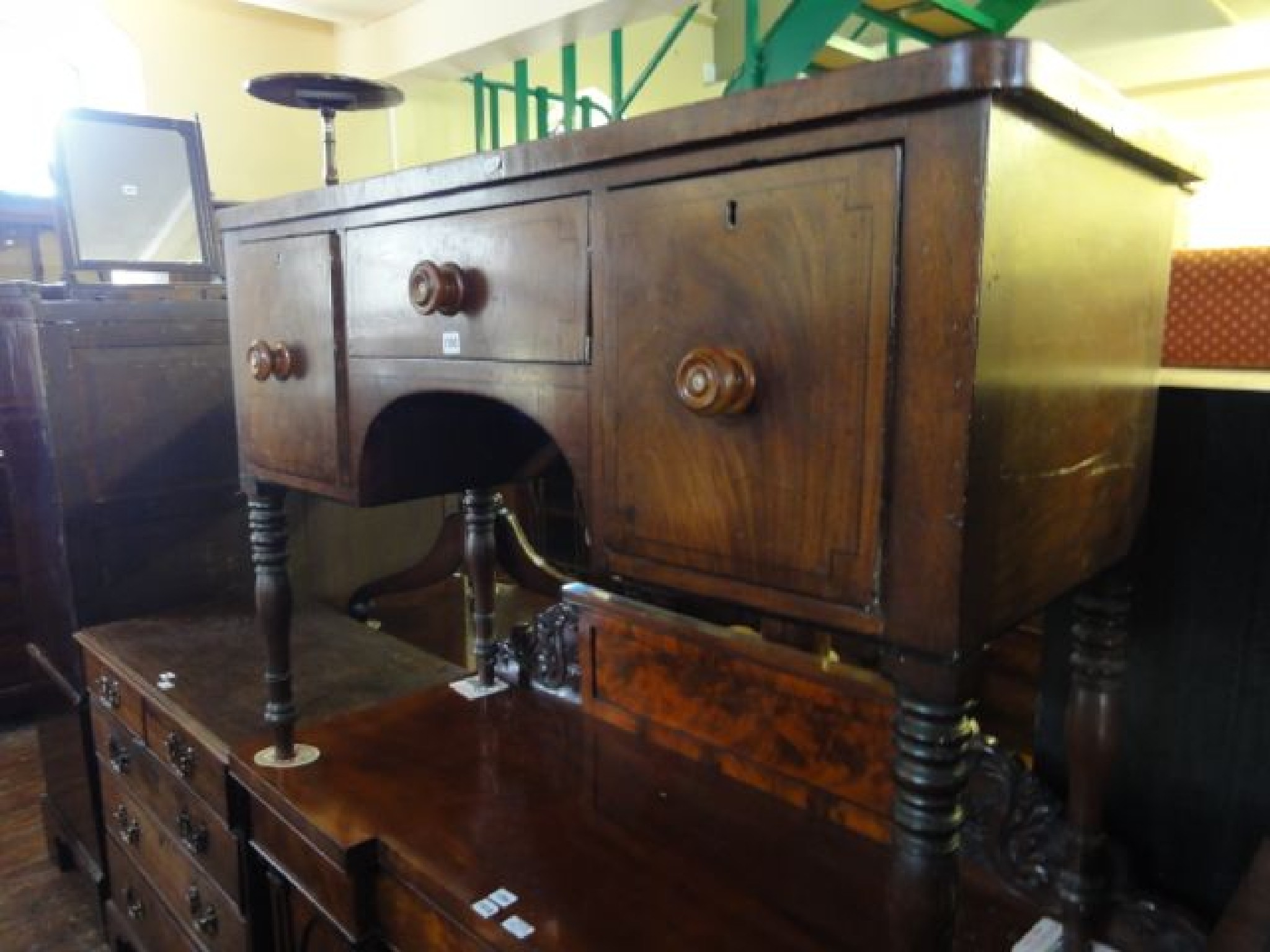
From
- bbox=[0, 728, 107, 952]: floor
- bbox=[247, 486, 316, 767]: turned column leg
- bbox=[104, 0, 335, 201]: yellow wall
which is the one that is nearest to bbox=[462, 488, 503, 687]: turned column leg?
bbox=[247, 486, 316, 767]: turned column leg

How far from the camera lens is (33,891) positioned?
2594 millimetres

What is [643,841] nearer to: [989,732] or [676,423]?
[676,423]

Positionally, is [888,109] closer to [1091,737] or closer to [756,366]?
[756,366]

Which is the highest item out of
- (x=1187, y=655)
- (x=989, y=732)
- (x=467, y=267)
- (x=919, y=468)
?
(x=467, y=267)

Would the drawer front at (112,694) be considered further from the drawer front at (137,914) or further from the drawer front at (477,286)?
the drawer front at (477,286)

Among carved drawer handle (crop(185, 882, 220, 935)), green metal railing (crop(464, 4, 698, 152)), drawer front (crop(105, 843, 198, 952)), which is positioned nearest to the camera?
carved drawer handle (crop(185, 882, 220, 935))

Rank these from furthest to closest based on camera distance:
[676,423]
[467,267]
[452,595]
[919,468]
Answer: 1. [452,595]
2. [467,267]
3. [676,423]
4. [919,468]

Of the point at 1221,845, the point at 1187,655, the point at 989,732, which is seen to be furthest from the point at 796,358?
the point at 989,732

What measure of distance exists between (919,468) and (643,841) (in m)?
0.85

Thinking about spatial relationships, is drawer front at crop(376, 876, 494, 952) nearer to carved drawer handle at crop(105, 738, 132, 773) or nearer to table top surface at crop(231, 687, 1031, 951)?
table top surface at crop(231, 687, 1031, 951)

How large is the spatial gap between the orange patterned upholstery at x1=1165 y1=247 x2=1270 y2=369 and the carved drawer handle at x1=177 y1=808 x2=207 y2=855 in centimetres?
183

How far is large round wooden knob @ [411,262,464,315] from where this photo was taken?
106cm

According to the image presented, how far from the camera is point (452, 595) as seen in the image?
9.89ft

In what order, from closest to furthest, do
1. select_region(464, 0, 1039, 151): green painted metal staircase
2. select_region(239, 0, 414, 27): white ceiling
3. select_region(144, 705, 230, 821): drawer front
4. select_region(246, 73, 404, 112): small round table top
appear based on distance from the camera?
select_region(246, 73, 404, 112): small round table top → select_region(144, 705, 230, 821): drawer front → select_region(464, 0, 1039, 151): green painted metal staircase → select_region(239, 0, 414, 27): white ceiling
